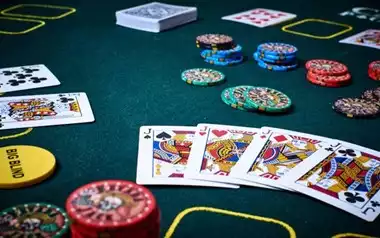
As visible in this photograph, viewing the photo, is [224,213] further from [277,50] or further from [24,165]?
[277,50]

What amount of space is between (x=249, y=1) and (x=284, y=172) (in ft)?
9.87

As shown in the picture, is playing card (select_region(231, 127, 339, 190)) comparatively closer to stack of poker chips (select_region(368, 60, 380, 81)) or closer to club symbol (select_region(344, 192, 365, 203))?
club symbol (select_region(344, 192, 365, 203))

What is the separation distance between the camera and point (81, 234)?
3.65 ft

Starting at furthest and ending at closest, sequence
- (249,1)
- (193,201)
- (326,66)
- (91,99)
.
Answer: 1. (249,1)
2. (326,66)
3. (91,99)
4. (193,201)

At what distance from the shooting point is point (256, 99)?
2240mm

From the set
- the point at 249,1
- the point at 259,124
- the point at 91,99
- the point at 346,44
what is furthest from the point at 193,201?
the point at 249,1

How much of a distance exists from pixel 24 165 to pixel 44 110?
1.61 feet

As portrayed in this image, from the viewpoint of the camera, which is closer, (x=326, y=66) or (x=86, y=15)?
(x=326, y=66)

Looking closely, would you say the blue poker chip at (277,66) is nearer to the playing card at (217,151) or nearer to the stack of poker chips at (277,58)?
the stack of poker chips at (277,58)

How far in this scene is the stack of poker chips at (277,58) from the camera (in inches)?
108

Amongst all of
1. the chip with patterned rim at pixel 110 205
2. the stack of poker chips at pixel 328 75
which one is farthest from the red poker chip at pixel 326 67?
the chip with patterned rim at pixel 110 205

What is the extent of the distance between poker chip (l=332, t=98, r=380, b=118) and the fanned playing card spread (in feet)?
5.20

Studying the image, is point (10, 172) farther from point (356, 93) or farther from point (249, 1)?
point (249, 1)

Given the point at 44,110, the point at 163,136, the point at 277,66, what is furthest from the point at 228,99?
the point at 44,110
